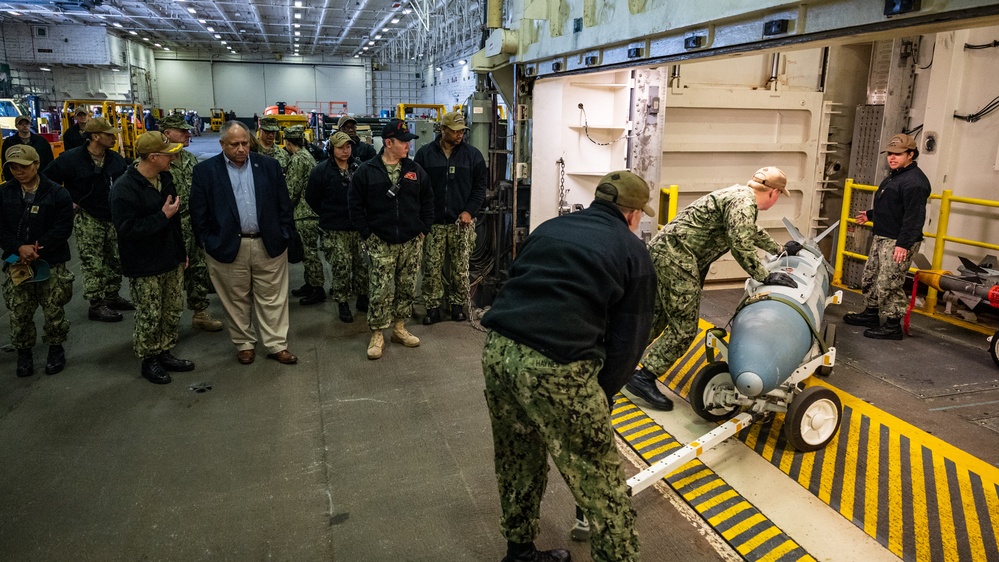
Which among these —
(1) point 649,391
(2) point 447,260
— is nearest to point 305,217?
(2) point 447,260

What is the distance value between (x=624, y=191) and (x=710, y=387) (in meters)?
2.32

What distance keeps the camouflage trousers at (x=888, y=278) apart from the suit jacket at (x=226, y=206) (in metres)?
5.96

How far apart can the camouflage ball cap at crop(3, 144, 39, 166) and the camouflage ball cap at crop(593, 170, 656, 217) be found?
4642 mm

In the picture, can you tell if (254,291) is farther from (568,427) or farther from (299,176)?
(568,427)

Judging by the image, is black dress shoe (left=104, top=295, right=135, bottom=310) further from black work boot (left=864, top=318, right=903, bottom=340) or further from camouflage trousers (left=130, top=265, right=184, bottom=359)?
black work boot (left=864, top=318, right=903, bottom=340)

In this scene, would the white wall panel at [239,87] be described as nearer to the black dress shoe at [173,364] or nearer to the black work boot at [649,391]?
the black dress shoe at [173,364]

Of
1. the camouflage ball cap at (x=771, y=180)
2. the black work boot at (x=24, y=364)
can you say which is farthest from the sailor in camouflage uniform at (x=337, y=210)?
the camouflage ball cap at (x=771, y=180)

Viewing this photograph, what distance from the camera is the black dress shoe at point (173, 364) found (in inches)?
209

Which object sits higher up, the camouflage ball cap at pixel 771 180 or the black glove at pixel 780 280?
the camouflage ball cap at pixel 771 180

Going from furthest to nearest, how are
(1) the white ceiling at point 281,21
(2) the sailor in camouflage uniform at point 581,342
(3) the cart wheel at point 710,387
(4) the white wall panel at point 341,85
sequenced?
(4) the white wall panel at point 341,85, (1) the white ceiling at point 281,21, (3) the cart wheel at point 710,387, (2) the sailor in camouflage uniform at point 581,342

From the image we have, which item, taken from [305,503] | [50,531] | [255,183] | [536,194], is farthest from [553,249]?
[536,194]

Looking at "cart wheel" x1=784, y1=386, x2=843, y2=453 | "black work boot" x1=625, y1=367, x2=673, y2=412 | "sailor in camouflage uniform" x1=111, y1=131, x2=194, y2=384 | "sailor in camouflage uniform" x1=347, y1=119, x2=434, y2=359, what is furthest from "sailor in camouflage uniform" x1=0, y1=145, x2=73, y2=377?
"cart wheel" x1=784, y1=386, x2=843, y2=453

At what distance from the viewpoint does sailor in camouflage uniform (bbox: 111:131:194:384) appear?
4734 millimetres

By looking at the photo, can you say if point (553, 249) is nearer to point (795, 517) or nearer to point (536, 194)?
point (795, 517)
